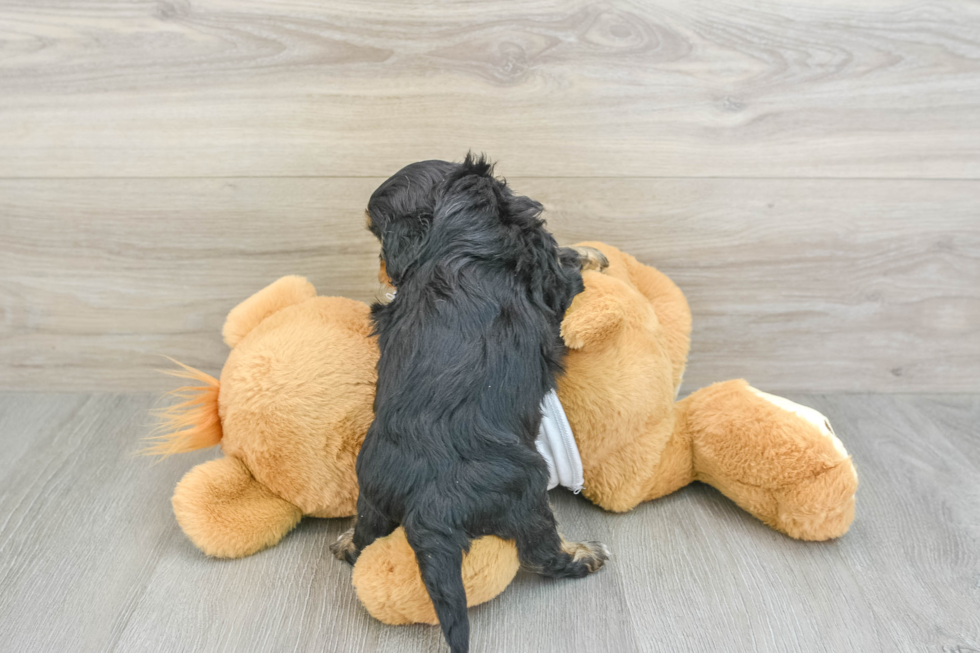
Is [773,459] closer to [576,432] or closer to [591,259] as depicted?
[576,432]

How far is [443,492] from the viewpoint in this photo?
80 cm

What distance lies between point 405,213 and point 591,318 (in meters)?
0.28

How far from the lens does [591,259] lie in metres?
1.08

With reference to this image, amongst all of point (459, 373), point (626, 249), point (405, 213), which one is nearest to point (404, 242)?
point (405, 213)

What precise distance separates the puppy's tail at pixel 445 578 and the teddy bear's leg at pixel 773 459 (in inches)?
18.6

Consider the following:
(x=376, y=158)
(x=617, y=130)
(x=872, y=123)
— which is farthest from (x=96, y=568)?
(x=872, y=123)

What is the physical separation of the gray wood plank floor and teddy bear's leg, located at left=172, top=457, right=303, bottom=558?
0.10 ft

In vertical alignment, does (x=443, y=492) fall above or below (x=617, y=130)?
below

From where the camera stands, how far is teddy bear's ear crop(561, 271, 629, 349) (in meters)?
0.92

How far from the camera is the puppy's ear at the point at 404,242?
34.6 inches

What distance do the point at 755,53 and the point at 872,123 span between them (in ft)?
0.85

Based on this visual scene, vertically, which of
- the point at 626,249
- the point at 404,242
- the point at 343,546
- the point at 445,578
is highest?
the point at 404,242

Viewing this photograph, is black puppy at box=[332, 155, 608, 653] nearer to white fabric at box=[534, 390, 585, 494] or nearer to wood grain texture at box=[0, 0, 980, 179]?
white fabric at box=[534, 390, 585, 494]

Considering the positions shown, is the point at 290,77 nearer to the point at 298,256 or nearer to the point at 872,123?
the point at 298,256
